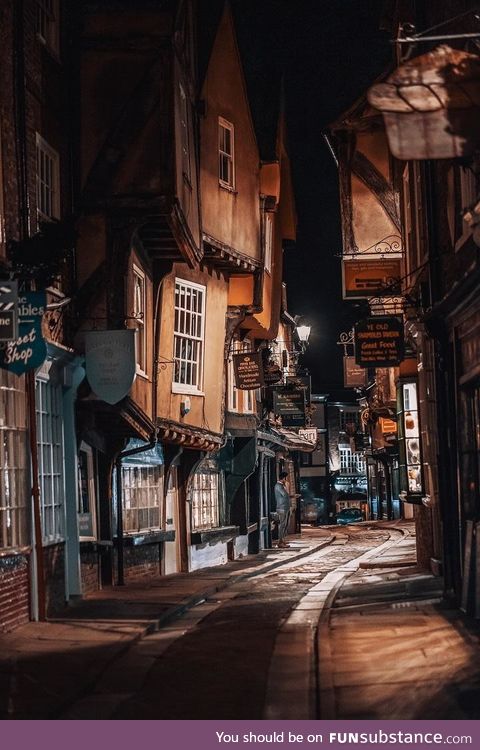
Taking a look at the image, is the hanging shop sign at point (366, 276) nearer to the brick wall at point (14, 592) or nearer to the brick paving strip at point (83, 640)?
the brick paving strip at point (83, 640)

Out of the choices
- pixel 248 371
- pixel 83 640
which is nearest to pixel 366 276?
pixel 248 371

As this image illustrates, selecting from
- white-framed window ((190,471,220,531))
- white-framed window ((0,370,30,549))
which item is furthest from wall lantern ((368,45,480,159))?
white-framed window ((190,471,220,531))

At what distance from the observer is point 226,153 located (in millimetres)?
27188

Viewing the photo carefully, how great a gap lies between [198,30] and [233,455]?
39.7 feet

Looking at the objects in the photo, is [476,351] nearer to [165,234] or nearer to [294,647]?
[294,647]

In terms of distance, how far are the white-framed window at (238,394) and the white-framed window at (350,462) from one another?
187ft

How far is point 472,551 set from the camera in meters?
15.6

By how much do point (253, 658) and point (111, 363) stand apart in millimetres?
6610

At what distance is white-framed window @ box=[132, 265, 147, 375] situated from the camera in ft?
69.7

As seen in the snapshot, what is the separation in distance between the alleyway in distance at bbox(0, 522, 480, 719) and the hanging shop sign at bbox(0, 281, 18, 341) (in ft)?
11.7

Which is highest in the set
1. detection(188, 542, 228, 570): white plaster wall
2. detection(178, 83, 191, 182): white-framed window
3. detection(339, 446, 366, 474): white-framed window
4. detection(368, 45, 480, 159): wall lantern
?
detection(178, 83, 191, 182): white-framed window

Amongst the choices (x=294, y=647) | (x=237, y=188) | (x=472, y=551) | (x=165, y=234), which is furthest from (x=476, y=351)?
(x=237, y=188)

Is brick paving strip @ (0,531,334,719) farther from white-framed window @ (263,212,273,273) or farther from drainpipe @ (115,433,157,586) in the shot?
white-framed window @ (263,212,273,273)

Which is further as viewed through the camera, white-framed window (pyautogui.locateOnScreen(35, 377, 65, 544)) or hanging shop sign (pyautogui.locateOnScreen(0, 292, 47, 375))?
white-framed window (pyautogui.locateOnScreen(35, 377, 65, 544))
